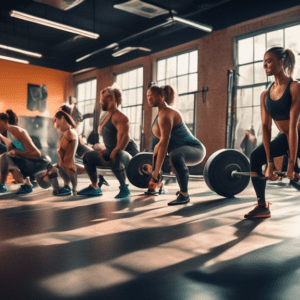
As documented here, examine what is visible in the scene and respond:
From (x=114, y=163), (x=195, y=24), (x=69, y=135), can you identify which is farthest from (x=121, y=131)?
(x=195, y=24)

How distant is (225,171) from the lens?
3.15 metres

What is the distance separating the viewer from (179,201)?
2932mm

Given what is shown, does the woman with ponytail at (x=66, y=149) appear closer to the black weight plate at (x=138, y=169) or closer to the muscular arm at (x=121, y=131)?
the muscular arm at (x=121, y=131)

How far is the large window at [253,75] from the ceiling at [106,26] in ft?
1.42

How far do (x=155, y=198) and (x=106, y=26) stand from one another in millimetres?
→ 6348

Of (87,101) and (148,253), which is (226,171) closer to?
(148,253)

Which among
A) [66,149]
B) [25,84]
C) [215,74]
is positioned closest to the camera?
[66,149]

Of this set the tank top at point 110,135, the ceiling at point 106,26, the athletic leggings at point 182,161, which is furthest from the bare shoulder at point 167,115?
the ceiling at point 106,26

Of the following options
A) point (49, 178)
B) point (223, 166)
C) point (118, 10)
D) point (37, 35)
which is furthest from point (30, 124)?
point (223, 166)

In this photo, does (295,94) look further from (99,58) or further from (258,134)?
(99,58)

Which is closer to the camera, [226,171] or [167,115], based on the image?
[167,115]

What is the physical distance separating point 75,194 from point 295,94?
91.5 inches

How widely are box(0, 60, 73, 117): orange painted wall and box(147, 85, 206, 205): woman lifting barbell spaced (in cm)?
811

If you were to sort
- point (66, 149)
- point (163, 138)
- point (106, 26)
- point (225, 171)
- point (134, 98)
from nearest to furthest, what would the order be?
point (163, 138) < point (225, 171) < point (66, 149) < point (106, 26) < point (134, 98)
